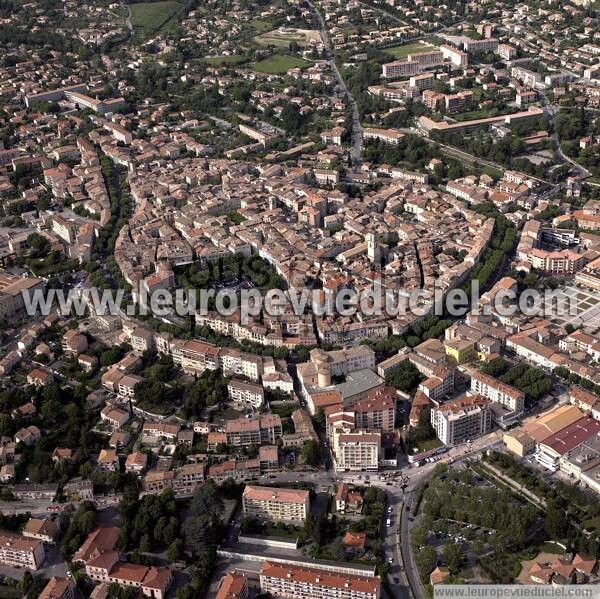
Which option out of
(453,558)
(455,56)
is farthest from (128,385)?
(455,56)

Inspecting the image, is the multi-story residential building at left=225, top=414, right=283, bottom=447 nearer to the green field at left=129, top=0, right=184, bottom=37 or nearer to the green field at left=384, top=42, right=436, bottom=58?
the green field at left=384, top=42, right=436, bottom=58

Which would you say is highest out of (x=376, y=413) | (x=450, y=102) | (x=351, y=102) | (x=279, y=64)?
(x=376, y=413)

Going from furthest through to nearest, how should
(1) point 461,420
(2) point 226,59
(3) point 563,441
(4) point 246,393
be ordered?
(2) point 226,59, (4) point 246,393, (1) point 461,420, (3) point 563,441

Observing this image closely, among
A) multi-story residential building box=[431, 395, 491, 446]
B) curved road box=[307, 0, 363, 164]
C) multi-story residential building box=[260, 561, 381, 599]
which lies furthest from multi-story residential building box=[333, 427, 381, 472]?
curved road box=[307, 0, 363, 164]

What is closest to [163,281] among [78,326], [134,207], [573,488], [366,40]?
[78,326]

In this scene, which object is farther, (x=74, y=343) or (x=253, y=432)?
(x=74, y=343)

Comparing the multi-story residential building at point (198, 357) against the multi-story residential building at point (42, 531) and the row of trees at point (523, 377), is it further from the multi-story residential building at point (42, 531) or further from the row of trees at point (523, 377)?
the row of trees at point (523, 377)

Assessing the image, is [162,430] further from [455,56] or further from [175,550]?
[455,56]
